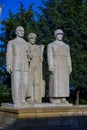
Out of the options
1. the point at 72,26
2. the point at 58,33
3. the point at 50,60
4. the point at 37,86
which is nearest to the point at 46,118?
the point at 37,86

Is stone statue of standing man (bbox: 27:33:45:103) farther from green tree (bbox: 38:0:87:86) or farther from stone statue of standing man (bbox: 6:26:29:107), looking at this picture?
green tree (bbox: 38:0:87:86)

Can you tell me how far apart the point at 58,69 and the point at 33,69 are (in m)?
0.76

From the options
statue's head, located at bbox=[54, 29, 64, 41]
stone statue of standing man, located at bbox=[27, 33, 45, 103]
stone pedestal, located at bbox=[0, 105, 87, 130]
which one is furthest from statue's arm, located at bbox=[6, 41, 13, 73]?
statue's head, located at bbox=[54, 29, 64, 41]

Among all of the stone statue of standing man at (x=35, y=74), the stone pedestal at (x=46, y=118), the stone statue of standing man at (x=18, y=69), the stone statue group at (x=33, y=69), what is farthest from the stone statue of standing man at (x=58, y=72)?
the stone statue of standing man at (x=18, y=69)

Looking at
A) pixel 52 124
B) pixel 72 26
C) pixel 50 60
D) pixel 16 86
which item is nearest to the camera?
pixel 52 124

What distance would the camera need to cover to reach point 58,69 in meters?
11.2

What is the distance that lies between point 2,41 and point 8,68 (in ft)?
44.9

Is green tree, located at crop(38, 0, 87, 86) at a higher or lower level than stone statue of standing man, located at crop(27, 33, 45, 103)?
higher

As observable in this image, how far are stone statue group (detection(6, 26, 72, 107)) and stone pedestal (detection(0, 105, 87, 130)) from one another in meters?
0.59

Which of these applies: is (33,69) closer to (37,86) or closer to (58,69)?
(37,86)

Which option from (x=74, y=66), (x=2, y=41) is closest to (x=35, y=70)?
(x=74, y=66)

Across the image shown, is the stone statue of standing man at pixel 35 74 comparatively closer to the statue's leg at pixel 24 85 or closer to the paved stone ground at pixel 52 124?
the statue's leg at pixel 24 85

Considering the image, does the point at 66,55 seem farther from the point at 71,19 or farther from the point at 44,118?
the point at 71,19

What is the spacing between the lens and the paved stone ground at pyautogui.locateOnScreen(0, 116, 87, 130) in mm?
9742
